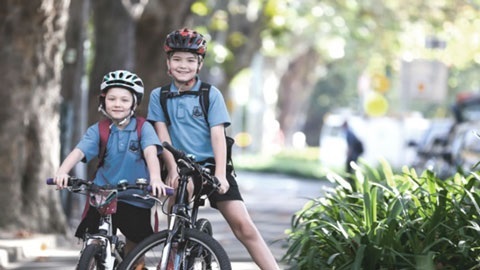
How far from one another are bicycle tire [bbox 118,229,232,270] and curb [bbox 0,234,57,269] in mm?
5307

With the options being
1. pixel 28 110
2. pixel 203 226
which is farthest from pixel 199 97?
pixel 28 110

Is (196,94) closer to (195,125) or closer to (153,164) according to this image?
(195,125)

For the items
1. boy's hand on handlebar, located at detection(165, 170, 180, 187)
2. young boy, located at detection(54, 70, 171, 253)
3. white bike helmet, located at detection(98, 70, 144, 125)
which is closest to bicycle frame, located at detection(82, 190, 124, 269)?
young boy, located at detection(54, 70, 171, 253)

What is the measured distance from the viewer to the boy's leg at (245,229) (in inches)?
336

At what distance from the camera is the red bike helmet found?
8.50 m

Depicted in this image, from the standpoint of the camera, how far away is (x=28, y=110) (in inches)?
634

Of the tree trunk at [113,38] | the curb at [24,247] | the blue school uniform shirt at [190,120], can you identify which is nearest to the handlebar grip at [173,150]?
the blue school uniform shirt at [190,120]

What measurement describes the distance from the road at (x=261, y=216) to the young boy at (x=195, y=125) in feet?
7.99

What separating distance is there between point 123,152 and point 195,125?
50cm

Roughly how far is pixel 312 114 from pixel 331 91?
14.8 feet

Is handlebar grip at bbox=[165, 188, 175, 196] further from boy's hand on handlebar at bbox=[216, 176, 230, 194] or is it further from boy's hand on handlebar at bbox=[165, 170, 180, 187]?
boy's hand on handlebar at bbox=[165, 170, 180, 187]

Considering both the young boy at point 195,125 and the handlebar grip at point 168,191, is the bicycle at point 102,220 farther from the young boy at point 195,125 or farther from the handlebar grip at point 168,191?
the young boy at point 195,125

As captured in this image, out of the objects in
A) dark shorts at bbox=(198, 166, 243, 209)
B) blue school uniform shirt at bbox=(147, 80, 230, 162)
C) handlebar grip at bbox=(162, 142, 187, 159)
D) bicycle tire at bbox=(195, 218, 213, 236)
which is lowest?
bicycle tire at bbox=(195, 218, 213, 236)

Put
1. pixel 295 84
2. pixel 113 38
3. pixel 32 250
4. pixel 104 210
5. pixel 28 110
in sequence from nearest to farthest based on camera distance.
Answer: pixel 104 210
pixel 32 250
pixel 28 110
pixel 113 38
pixel 295 84
